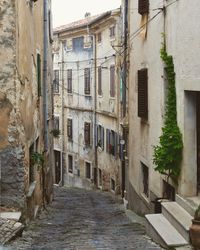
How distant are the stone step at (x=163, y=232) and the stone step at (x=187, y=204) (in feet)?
1.35

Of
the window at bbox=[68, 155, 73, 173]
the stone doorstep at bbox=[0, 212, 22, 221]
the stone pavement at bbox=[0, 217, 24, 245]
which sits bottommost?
the window at bbox=[68, 155, 73, 173]

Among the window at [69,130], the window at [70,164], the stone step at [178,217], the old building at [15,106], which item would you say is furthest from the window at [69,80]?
the stone step at [178,217]

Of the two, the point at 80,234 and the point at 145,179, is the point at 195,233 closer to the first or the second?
the point at 80,234

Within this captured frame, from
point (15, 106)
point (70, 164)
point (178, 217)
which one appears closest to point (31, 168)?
point (15, 106)

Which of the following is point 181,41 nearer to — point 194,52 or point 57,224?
point 194,52

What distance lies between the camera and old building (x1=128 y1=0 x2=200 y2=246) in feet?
32.6

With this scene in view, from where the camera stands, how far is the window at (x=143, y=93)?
561 inches

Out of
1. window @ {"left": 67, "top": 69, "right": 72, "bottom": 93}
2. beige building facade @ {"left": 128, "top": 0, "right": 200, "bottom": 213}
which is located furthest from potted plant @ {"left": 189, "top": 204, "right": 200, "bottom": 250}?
window @ {"left": 67, "top": 69, "right": 72, "bottom": 93}

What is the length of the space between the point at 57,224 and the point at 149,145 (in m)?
3.21

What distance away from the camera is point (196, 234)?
7.73 m

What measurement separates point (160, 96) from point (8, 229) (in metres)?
4.86

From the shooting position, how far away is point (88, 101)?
30.3 metres

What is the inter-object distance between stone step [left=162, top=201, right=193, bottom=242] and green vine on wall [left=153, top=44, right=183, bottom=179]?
2.60ft

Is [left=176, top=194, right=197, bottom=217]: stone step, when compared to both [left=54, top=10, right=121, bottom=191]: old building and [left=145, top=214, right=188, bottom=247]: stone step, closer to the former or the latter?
[left=145, top=214, right=188, bottom=247]: stone step
